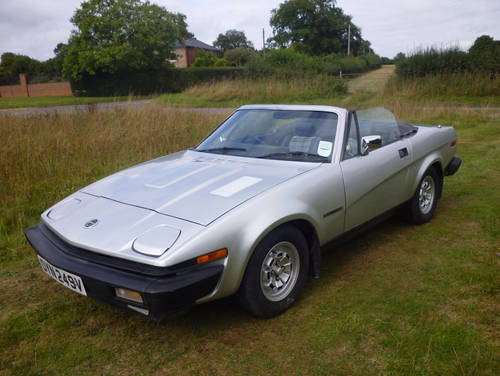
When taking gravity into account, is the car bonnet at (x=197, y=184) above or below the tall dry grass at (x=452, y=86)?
below

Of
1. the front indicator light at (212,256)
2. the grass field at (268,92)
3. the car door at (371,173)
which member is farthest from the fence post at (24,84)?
the front indicator light at (212,256)

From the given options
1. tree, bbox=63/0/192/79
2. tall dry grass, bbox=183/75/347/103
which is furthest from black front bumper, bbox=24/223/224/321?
tree, bbox=63/0/192/79

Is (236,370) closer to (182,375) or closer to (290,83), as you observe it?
(182,375)

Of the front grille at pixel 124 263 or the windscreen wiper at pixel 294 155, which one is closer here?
the front grille at pixel 124 263

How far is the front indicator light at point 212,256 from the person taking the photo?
222 centimetres

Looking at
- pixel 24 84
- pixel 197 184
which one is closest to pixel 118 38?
pixel 24 84

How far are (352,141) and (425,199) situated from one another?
1.49 meters

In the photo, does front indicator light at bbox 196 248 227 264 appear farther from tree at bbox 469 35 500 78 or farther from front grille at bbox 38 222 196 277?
tree at bbox 469 35 500 78

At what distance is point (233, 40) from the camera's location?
3989 inches

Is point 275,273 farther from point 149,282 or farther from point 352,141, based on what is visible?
point 352,141

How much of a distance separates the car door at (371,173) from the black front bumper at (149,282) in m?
1.43

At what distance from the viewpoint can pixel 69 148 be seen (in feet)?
21.1

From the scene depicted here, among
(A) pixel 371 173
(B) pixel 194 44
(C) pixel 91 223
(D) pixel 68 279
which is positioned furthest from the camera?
(B) pixel 194 44

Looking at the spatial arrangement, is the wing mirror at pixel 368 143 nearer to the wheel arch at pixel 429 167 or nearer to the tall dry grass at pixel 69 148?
the wheel arch at pixel 429 167
